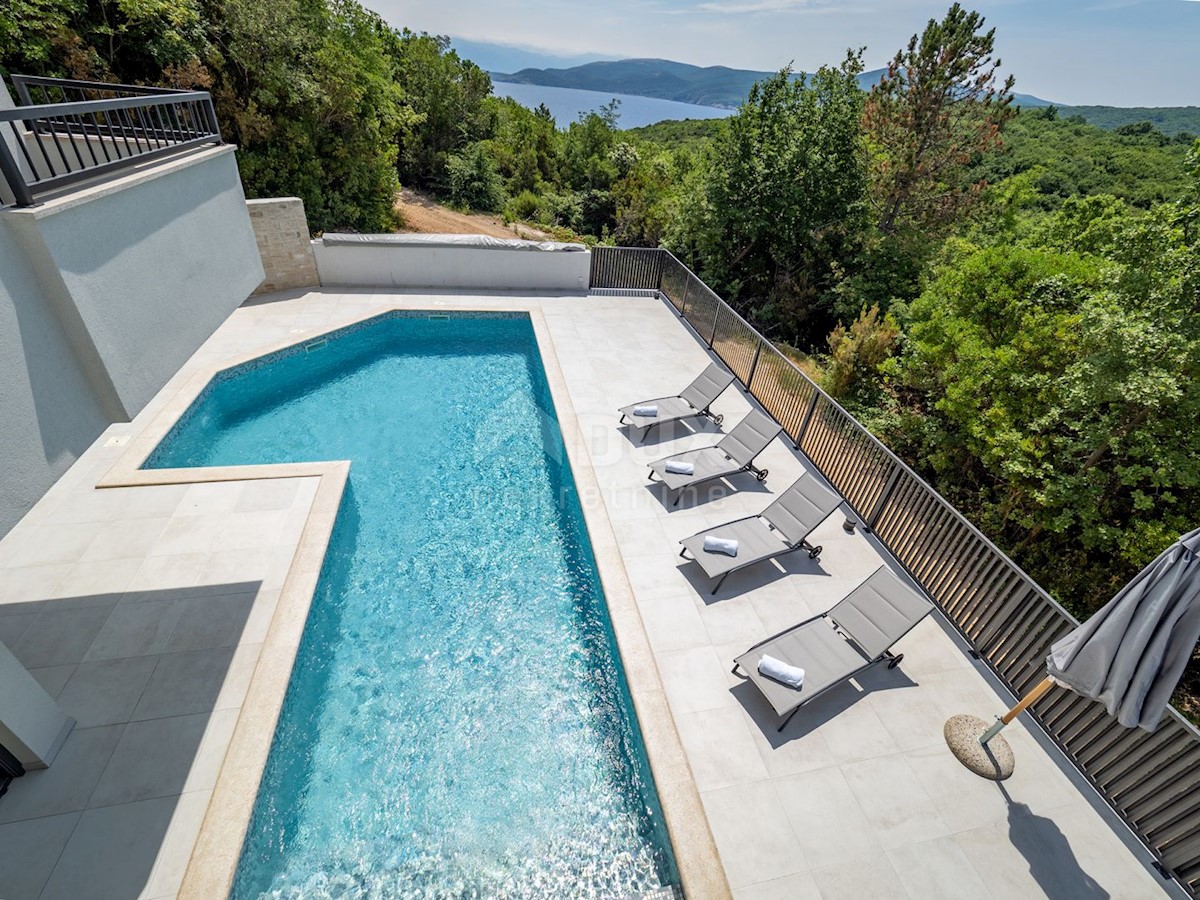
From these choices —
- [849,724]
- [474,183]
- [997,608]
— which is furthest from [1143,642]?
[474,183]

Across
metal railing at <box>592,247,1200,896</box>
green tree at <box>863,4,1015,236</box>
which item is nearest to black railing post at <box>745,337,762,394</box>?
metal railing at <box>592,247,1200,896</box>

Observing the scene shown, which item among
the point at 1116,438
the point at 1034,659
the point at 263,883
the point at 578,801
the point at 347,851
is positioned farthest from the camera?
the point at 1116,438

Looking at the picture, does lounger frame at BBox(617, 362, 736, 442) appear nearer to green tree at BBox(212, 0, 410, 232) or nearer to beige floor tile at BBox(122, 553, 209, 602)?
beige floor tile at BBox(122, 553, 209, 602)

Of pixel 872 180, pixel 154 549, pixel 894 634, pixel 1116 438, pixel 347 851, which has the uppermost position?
pixel 872 180

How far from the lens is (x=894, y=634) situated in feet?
18.5

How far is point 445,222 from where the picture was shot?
2236 cm

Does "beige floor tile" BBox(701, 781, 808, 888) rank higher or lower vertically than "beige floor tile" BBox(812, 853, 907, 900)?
lower

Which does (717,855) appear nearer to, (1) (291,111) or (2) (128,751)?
(2) (128,751)

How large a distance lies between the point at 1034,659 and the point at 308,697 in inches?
290

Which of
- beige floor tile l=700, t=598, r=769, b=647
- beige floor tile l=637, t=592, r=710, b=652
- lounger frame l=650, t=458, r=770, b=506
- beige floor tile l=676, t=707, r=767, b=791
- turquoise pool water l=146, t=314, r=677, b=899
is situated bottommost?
turquoise pool water l=146, t=314, r=677, b=899

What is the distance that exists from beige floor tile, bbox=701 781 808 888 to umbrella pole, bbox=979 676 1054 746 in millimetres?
2137

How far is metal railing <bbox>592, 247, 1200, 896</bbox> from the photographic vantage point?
436 centimetres

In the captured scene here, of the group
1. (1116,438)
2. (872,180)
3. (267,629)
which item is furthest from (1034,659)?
(872,180)

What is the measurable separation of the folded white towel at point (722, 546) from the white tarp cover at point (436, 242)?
35.1 ft
